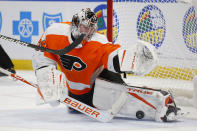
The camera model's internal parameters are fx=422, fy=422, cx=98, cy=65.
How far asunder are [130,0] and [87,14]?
1.02m

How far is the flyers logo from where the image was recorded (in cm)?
298

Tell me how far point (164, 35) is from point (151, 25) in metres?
0.15

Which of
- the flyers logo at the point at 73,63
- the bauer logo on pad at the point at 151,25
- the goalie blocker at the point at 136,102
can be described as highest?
the bauer logo on pad at the point at 151,25

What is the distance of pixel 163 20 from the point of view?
3781 mm

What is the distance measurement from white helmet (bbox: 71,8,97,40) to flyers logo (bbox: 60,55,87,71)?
0.16m

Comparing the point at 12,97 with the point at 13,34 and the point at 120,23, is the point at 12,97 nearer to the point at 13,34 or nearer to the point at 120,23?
the point at 120,23

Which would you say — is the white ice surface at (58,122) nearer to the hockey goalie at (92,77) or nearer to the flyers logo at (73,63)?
the hockey goalie at (92,77)

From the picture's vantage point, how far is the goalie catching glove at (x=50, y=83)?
2755 mm

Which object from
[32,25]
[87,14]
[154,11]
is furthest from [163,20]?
[32,25]

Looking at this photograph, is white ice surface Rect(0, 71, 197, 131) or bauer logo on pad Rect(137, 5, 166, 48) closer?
white ice surface Rect(0, 71, 197, 131)

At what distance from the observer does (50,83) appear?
2793 millimetres

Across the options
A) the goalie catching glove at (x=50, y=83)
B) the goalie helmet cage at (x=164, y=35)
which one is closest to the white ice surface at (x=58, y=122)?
the goalie catching glove at (x=50, y=83)

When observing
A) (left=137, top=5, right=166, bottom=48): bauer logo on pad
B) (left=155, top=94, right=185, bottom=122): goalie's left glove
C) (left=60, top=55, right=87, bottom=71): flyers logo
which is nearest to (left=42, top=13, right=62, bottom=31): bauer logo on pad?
(left=137, top=5, right=166, bottom=48): bauer logo on pad

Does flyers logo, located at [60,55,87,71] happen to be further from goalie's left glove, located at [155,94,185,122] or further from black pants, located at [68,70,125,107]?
goalie's left glove, located at [155,94,185,122]
